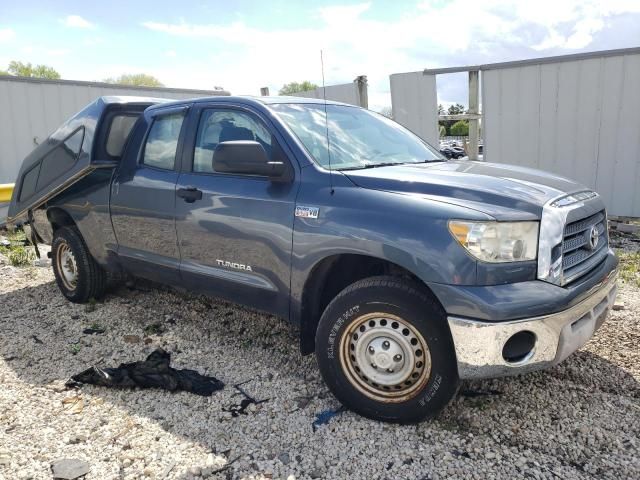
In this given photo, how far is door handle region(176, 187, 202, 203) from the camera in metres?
3.64

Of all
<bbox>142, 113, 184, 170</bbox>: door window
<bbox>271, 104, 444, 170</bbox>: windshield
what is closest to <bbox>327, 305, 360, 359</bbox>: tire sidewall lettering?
<bbox>271, 104, 444, 170</bbox>: windshield

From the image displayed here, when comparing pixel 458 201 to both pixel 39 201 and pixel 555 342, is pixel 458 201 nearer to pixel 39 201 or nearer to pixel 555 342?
pixel 555 342

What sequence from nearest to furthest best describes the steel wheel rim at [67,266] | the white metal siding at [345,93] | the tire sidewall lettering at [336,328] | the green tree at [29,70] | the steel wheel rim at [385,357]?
1. the steel wheel rim at [385,357]
2. the tire sidewall lettering at [336,328]
3. the steel wheel rim at [67,266]
4. the white metal siding at [345,93]
5. the green tree at [29,70]

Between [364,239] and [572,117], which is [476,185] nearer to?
[364,239]

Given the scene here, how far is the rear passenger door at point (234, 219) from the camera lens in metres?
3.22

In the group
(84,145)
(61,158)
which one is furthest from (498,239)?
(61,158)

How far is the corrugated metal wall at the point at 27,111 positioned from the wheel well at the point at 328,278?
868cm

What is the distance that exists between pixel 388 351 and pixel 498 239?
33.2 inches

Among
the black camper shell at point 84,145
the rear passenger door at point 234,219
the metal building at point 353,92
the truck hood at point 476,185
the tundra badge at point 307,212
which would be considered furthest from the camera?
the metal building at point 353,92

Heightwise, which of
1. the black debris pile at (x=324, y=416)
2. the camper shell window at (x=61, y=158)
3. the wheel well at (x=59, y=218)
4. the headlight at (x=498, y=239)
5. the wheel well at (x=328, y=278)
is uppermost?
the camper shell window at (x=61, y=158)

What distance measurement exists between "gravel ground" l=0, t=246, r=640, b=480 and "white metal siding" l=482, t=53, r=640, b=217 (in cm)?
430

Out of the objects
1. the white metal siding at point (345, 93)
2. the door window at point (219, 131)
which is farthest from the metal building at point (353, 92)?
the door window at point (219, 131)

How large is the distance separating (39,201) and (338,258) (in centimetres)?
352

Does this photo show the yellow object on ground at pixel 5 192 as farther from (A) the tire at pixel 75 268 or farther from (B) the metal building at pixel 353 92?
(B) the metal building at pixel 353 92
